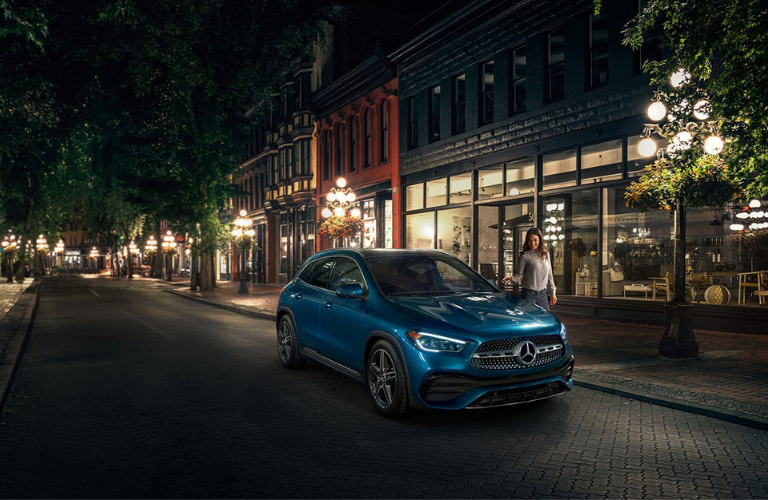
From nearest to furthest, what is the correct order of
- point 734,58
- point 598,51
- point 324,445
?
1. point 324,445
2. point 734,58
3. point 598,51

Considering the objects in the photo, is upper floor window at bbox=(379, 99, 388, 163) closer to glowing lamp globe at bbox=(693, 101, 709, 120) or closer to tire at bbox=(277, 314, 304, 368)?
tire at bbox=(277, 314, 304, 368)

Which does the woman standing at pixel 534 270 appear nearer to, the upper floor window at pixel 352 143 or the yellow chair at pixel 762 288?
the yellow chair at pixel 762 288

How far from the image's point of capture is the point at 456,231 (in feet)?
68.4

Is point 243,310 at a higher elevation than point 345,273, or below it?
below

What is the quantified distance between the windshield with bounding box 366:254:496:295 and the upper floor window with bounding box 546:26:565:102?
1074cm

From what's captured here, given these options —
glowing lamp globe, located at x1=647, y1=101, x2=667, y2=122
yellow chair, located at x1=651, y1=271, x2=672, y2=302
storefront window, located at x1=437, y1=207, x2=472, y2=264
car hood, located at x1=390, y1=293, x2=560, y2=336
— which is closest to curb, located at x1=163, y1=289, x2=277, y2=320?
storefront window, located at x1=437, y1=207, x2=472, y2=264

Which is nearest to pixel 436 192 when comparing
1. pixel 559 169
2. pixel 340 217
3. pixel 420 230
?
pixel 420 230

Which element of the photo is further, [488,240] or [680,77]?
[488,240]

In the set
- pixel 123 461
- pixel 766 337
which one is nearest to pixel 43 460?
pixel 123 461

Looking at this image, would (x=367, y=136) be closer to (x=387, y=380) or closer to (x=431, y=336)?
(x=387, y=380)

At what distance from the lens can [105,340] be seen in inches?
Result: 481

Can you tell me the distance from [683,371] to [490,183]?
37.9 ft

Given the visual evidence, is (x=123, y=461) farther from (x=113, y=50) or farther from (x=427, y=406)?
Result: (x=113, y=50)

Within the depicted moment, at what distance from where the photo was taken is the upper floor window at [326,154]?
31.3m
